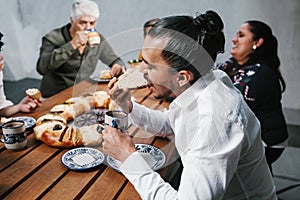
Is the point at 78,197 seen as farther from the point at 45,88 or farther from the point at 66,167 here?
the point at 45,88

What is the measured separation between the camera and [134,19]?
349cm

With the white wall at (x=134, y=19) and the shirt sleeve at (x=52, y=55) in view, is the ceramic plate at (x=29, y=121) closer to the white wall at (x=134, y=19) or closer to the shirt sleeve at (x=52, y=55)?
the shirt sleeve at (x=52, y=55)

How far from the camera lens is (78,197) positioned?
0.85 meters

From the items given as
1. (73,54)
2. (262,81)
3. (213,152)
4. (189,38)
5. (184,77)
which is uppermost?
(189,38)

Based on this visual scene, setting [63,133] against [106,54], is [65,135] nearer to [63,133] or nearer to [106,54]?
[63,133]

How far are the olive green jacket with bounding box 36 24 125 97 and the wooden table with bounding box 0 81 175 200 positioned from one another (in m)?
1.05

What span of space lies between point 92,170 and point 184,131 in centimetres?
34

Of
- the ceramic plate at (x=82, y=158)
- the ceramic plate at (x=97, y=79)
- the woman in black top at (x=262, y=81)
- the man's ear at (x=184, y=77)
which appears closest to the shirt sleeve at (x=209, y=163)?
the man's ear at (x=184, y=77)

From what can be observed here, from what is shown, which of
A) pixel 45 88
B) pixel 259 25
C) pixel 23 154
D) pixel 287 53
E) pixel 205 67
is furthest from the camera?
pixel 287 53

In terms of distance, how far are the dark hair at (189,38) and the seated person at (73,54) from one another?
3.74ft

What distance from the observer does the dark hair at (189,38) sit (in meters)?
0.84

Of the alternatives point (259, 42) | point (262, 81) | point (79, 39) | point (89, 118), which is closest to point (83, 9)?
Answer: point (79, 39)

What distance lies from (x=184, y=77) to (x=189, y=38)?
0.12 metres

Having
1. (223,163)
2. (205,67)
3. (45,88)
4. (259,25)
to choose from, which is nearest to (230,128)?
(223,163)
